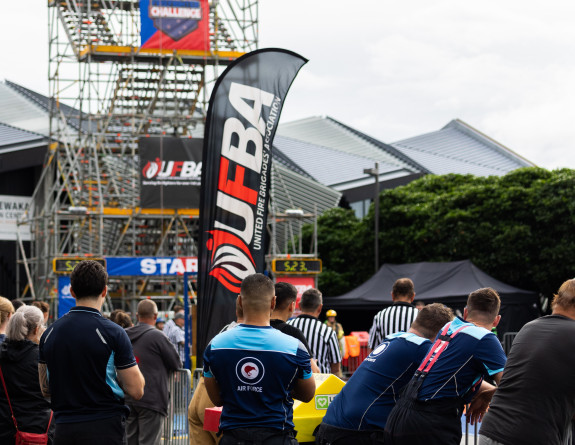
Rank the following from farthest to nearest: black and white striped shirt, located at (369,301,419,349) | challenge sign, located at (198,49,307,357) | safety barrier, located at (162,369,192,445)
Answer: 1. challenge sign, located at (198,49,307,357)
2. safety barrier, located at (162,369,192,445)
3. black and white striped shirt, located at (369,301,419,349)

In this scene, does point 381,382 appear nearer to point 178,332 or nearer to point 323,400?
point 323,400

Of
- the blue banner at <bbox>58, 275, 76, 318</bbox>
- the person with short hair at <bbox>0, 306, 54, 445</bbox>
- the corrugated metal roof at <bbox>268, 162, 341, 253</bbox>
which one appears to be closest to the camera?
the person with short hair at <bbox>0, 306, 54, 445</bbox>

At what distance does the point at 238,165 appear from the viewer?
32.8 feet

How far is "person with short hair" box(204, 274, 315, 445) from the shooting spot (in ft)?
16.5

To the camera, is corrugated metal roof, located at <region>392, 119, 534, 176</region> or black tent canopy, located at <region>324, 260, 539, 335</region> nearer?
black tent canopy, located at <region>324, 260, 539, 335</region>

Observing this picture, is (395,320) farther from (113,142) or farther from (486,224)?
(113,142)

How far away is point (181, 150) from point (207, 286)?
673 inches

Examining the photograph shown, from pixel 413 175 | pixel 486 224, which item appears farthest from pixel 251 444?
pixel 413 175

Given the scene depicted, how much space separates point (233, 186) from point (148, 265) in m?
15.2

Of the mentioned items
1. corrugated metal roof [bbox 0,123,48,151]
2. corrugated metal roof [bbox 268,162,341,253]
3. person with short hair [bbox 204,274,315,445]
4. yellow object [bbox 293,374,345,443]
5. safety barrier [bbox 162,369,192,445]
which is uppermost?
corrugated metal roof [bbox 0,123,48,151]

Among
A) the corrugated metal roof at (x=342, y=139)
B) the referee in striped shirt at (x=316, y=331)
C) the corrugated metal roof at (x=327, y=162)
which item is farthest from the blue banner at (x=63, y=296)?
the corrugated metal roof at (x=342, y=139)

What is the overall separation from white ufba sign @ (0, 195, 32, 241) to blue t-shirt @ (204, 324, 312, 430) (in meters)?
29.7

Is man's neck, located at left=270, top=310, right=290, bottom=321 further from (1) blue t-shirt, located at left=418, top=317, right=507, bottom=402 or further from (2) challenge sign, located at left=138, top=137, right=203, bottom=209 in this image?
(2) challenge sign, located at left=138, top=137, right=203, bottom=209

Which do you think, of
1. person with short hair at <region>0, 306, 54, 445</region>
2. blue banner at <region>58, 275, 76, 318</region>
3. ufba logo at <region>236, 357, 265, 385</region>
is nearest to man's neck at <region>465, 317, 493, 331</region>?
ufba logo at <region>236, 357, 265, 385</region>
